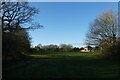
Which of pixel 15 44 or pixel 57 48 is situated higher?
pixel 15 44

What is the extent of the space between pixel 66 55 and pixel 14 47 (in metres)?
2.38

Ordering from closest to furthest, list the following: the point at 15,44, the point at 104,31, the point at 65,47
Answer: the point at 65,47
the point at 15,44
the point at 104,31

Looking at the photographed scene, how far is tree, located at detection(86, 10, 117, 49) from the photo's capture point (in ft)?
Answer: 52.4

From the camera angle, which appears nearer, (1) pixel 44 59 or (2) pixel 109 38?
(1) pixel 44 59

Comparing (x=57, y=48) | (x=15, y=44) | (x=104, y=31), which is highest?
(x=104, y=31)

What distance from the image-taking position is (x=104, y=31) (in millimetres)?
17547

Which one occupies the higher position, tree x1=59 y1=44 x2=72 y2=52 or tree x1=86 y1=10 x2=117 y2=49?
tree x1=86 y1=10 x2=117 y2=49

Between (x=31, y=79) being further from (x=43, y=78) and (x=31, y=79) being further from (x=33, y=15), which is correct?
(x=33, y=15)

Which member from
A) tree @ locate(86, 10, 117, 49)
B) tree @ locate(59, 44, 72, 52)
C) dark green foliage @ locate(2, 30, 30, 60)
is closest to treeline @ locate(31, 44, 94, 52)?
tree @ locate(59, 44, 72, 52)

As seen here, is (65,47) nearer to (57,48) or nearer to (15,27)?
(57,48)

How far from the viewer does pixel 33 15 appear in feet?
45.3

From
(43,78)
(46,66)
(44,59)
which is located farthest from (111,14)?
(43,78)

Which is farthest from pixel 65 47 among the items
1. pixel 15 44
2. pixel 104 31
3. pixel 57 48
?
pixel 104 31

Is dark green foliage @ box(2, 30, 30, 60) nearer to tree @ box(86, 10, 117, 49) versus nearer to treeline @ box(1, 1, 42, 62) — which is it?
treeline @ box(1, 1, 42, 62)
